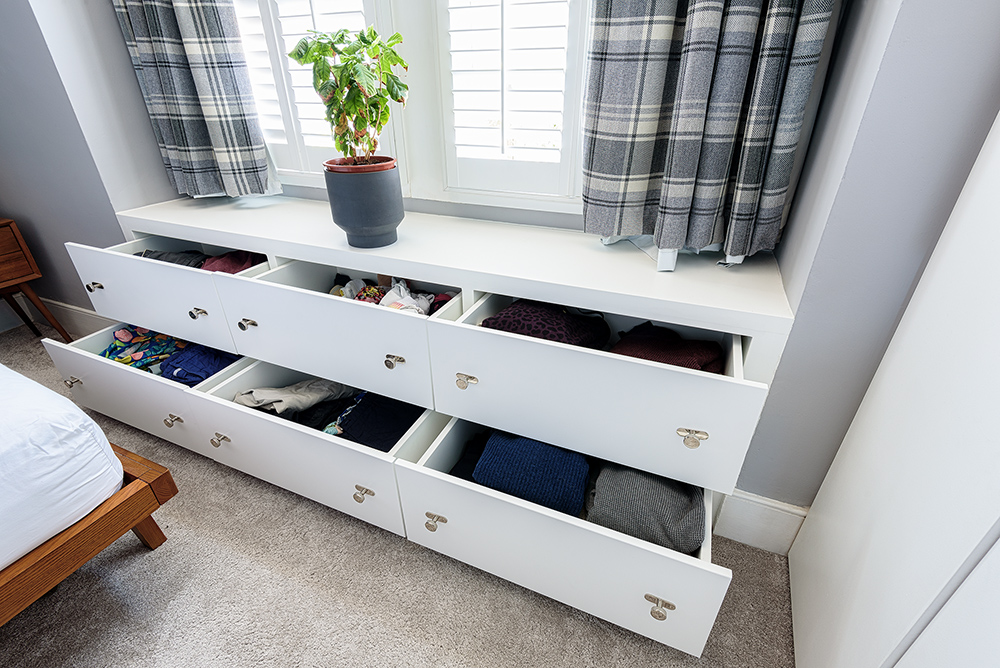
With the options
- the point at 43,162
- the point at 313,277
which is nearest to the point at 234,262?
the point at 313,277

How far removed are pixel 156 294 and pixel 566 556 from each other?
4.64 ft

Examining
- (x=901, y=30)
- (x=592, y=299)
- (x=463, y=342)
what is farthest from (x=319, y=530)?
(x=901, y=30)

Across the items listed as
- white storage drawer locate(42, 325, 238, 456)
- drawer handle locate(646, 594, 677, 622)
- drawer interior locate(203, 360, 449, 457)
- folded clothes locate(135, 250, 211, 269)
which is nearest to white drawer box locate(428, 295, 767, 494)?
drawer interior locate(203, 360, 449, 457)

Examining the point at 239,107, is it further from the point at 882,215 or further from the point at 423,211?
the point at 882,215

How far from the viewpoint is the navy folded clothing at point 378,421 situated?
1256 millimetres

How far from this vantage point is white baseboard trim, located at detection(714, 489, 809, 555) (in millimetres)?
1164

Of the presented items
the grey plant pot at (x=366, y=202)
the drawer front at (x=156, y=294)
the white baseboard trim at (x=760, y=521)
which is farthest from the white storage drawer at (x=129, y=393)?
the white baseboard trim at (x=760, y=521)

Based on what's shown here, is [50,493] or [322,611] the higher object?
[50,493]

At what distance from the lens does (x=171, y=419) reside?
142 cm

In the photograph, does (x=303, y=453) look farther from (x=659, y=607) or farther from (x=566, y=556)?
(x=659, y=607)

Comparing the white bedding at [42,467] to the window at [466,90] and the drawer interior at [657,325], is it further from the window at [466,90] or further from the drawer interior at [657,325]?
the window at [466,90]

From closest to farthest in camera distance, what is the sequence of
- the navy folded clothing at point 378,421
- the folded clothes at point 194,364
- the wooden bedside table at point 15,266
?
1. the navy folded clothing at point 378,421
2. the folded clothes at point 194,364
3. the wooden bedside table at point 15,266

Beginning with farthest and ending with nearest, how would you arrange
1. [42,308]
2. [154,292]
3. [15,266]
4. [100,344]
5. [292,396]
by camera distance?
[42,308] < [15,266] < [100,344] < [154,292] < [292,396]

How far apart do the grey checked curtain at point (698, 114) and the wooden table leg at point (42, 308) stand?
2.42m
